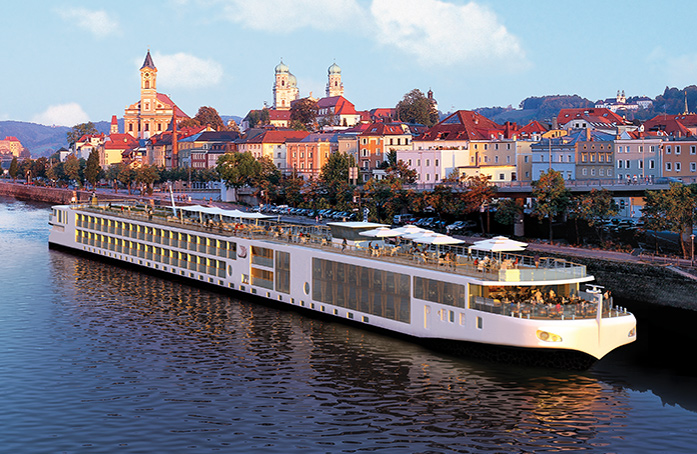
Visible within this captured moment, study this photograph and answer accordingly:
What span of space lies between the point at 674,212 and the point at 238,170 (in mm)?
87557

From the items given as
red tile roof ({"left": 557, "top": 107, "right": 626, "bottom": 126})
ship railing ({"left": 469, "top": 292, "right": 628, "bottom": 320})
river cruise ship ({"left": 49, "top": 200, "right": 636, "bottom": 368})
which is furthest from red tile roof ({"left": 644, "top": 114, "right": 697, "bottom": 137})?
ship railing ({"left": 469, "top": 292, "right": 628, "bottom": 320})

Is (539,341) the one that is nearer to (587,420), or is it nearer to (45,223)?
(587,420)

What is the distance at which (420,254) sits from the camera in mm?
52094

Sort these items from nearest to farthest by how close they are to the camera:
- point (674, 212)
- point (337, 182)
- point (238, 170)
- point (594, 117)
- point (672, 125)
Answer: point (674, 212), point (337, 182), point (672, 125), point (238, 170), point (594, 117)

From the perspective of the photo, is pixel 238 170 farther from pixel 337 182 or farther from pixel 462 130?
pixel 462 130

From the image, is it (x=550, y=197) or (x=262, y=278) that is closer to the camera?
(x=262, y=278)

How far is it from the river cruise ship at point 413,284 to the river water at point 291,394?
1.33 m

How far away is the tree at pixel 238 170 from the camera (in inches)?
5881

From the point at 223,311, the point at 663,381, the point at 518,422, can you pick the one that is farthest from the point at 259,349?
the point at 663,381

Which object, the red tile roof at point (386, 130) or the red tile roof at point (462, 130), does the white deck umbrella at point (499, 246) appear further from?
the red tile roof at point (386, 130)

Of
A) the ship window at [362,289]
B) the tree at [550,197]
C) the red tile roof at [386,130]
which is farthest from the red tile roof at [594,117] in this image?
the ship window at [362,289]

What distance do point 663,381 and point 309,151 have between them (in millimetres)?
142744

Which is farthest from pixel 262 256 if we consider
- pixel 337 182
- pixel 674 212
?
pixel 337 182

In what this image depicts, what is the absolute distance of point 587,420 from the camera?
37.0m
